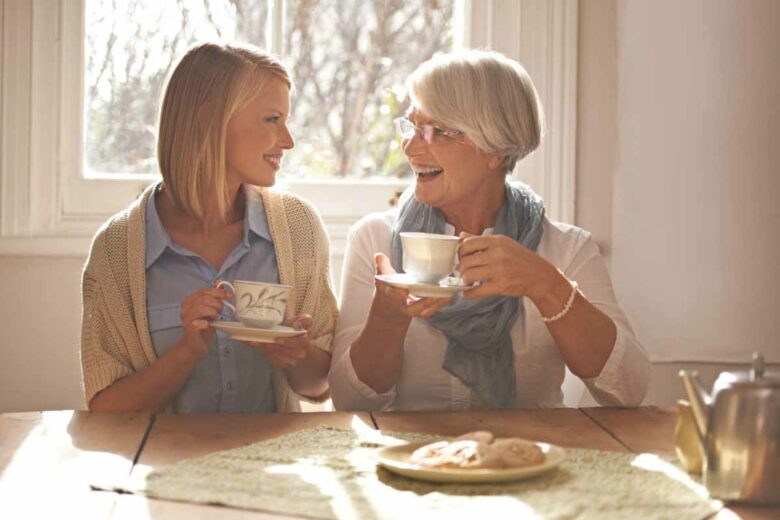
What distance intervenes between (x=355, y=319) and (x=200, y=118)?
47 centimetres

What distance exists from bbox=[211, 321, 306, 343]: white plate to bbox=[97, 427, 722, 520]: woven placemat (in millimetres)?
265

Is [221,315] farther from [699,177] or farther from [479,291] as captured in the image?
[699,177]

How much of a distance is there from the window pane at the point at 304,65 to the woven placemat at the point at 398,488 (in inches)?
65.8

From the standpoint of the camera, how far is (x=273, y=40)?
3.04 meters

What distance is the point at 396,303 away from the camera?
6.50 ft

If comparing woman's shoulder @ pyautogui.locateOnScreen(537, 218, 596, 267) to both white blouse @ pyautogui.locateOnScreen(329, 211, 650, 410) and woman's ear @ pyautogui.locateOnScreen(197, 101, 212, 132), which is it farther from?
woman's ear @ pyautogui.locateOnScreen(197, 101, 212, 132)

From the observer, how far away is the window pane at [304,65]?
9.84 feet

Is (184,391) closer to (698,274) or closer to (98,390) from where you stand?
(98,390)

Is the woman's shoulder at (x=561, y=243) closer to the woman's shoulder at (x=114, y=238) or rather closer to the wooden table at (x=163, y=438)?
the wooden table at (x=163, y=438)

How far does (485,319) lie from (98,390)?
708 mm

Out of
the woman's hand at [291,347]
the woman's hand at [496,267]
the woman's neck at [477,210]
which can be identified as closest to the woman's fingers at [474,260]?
the woman's hand at [496,267]

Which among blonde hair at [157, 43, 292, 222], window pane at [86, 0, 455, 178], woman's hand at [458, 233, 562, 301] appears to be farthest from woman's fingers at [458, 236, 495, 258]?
window pane at [86, 0, 455, 178]

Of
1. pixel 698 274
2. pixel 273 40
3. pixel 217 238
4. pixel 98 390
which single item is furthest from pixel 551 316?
pixel 273 40

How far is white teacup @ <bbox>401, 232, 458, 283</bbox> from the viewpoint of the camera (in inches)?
70.9
